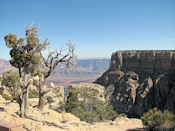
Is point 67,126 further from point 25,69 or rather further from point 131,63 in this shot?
point 131,63

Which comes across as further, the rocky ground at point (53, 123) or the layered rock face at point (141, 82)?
the layered rock face at point (141, 82)

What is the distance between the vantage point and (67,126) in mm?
13398

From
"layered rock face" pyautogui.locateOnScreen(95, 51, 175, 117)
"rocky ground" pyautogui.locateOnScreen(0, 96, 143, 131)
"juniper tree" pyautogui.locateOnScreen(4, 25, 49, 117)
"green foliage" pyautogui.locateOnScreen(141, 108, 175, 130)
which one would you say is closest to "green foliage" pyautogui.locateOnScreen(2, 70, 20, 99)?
"rocky ground" pyautogui.locateOnScreen(0, 96, 143, 131)

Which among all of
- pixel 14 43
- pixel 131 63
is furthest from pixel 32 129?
pixel 131 63

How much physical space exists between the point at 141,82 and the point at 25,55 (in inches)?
2470

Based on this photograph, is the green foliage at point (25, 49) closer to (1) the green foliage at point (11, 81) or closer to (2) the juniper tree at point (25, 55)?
(2) the juniper tree at point (25, 55)

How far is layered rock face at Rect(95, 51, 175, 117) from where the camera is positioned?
2358 inches

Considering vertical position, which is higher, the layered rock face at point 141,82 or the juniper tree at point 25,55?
the juniper tree at point 25,55

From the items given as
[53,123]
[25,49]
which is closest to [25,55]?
[25,49]

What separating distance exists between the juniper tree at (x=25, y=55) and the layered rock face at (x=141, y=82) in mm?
49171

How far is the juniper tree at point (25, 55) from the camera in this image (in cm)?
1295

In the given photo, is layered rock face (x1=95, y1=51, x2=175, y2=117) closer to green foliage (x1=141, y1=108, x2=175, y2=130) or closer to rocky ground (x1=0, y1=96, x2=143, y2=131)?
rocky ground (x1=0, y1=96, x2=143, y2=131)

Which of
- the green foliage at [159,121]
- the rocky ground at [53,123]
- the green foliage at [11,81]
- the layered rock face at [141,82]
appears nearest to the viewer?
the rocky ground at [53,123]

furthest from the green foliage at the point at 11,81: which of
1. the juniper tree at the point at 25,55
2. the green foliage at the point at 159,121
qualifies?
the green foliage at the point at 159,121
